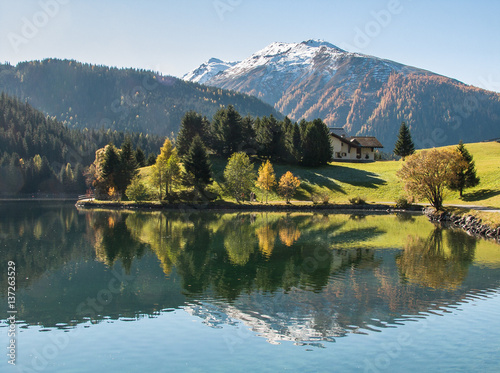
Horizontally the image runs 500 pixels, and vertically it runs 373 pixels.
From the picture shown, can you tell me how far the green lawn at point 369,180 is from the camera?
79750 millimetres

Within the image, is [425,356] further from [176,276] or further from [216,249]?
[216,249]

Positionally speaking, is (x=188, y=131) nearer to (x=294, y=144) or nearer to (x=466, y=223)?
(x=294, y=144)

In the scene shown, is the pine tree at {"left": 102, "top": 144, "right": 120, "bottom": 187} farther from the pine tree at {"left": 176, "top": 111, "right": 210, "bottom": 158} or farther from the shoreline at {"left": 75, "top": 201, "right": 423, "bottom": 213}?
the pine tree at {"left": 176, "top": 111, "right": 210, "bottom": 158}

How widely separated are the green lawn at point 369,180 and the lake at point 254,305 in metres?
39.8

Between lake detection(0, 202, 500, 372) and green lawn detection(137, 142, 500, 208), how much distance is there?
3977 cm

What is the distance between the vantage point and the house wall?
12681 cm

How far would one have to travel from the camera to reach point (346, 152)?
418 feet

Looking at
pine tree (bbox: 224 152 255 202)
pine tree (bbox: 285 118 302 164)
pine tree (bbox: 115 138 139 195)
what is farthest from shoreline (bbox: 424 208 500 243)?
pine tree (bbox: 115 138 139 195)

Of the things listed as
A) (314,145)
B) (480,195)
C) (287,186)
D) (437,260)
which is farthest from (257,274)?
(314,145)

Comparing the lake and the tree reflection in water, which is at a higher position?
the tree reflection in water

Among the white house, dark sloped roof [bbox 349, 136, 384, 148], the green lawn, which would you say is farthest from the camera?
dark sloped roof [bbox 349, 136, 384, 148]

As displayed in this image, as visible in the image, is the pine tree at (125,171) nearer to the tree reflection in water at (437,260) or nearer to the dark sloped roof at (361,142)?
the dark sloped roof at (361,142)

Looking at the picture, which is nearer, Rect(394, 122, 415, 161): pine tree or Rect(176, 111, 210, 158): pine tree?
Rect(176, 111, 210, 158): pine tree

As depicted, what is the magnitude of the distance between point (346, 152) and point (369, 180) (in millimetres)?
30876
